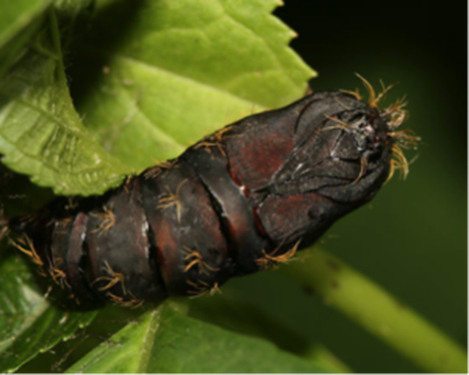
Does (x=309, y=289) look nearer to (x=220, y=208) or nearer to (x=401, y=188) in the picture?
(x=220, y=208)

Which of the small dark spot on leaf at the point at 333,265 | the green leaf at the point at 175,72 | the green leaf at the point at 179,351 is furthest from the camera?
the small dark spot on leaf at the point at 333,265

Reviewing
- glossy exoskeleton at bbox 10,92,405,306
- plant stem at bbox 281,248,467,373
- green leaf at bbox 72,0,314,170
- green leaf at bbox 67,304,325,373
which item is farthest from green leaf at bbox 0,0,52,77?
plant stem at bbox 281,248,467,373

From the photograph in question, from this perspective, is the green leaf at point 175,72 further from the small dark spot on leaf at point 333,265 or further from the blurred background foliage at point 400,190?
the blurred background foliage at point 400,190

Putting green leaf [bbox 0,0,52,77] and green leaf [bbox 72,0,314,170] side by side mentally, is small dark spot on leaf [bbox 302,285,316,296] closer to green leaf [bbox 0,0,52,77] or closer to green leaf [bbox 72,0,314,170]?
green leaf [bbox 72,0,314,170]

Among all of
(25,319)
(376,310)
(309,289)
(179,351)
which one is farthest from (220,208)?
(376,310)

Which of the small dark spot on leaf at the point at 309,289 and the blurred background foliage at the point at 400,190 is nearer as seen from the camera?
the small dark spot on leaf at the point at 309,289

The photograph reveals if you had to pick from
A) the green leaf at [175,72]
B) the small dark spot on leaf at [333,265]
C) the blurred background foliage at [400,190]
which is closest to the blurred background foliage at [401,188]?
the blurred background foliage at [400,190]

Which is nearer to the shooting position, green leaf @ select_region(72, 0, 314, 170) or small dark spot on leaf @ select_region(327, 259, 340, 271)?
green leaf @ select_region(72, 0, 314, 170)
